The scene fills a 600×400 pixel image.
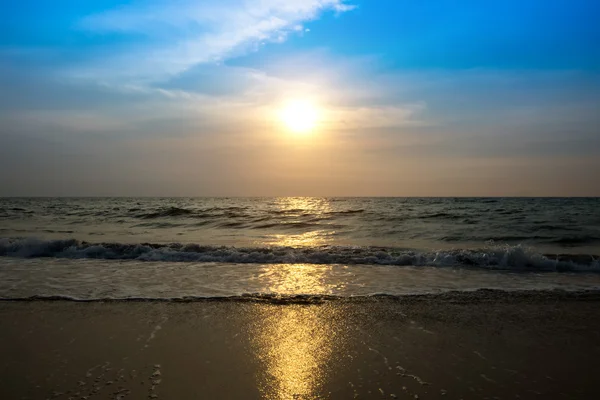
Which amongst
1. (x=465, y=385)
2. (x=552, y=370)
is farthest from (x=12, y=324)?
(x=552, y=370)

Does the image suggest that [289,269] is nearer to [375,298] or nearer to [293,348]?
Answer: [375,298]

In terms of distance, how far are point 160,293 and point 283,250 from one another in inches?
233

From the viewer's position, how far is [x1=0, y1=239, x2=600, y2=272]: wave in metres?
10.8

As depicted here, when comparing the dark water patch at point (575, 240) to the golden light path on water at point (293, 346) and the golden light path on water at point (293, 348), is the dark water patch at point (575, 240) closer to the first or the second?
the golden light path on water at point (293, 346)

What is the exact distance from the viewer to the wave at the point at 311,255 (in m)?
10.8

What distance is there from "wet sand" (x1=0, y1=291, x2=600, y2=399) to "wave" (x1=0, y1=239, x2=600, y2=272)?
14.2 feet

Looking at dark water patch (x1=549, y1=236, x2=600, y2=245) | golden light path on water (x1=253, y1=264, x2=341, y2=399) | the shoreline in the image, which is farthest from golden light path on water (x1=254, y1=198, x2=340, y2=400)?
dark water patch (x1=549, y1=236, x2=600, y2=245)

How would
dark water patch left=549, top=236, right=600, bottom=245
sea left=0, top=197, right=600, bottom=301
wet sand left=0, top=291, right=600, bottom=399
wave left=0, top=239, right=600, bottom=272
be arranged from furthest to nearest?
dark water patch left=549, top=236, right=600, bottom=245
wave left=0, top=239, right=600, bottom=272
sea left=0, top=197, right=600, bottom=301
wet sand left=0, top=291, right=600, bottom=399

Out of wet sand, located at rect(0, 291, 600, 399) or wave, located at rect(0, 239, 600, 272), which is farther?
wave, located at rect(0, 239, 600, 272)

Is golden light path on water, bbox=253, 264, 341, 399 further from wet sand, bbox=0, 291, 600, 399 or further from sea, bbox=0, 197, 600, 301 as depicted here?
sea, bbox=0, 197, 600, 301

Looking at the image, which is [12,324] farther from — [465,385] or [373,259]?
[373,259]

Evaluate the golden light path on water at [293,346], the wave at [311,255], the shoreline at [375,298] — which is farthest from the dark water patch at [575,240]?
the golden light path on water at [293,346]

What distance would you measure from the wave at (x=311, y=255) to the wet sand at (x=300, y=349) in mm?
4329

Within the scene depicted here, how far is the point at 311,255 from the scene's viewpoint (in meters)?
12.0
